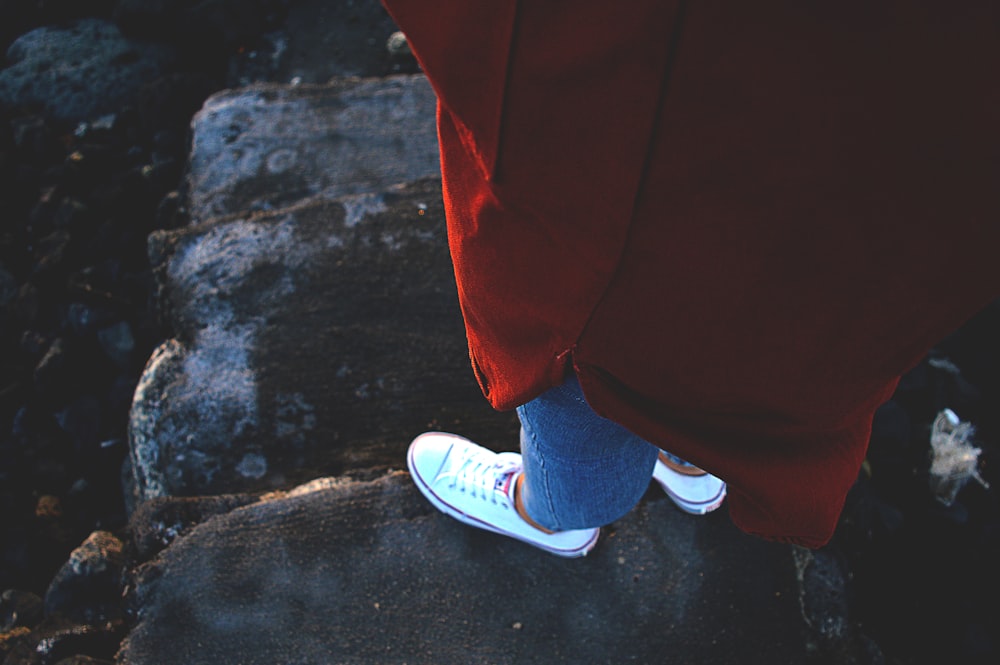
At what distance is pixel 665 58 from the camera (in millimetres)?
538

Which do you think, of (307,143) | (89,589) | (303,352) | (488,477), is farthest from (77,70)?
(488,477)

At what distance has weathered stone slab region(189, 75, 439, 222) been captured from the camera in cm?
260

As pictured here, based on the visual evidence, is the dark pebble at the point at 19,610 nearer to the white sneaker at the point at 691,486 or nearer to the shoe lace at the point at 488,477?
the shoe lace at the point at 488,477

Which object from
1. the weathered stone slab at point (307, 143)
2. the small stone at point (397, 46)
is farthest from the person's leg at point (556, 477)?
the small stone at point (397, 46)

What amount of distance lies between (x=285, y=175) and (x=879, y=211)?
2460 mm

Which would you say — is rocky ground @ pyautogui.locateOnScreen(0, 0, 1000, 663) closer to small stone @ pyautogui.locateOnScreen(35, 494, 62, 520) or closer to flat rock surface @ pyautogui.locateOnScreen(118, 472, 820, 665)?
small stone @ pyautogui.locateOnScreen(35, 494, 62, 520)

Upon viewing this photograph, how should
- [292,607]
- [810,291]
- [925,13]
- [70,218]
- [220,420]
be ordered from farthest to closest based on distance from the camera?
[70,218]
[220,420]
[292,607]
[810,291]
[925,13]

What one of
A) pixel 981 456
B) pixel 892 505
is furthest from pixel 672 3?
pixel 981 456

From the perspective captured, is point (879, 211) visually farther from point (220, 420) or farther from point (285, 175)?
point (285, 175)

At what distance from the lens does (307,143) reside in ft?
8.84

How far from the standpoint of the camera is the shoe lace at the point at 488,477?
1.62 m

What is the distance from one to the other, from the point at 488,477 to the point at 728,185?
1205mm

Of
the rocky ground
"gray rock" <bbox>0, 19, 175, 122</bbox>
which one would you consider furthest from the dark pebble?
"gray rock" <bbox>0, 19, 175, 122</bbox>

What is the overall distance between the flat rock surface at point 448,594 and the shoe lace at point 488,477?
13 cm
